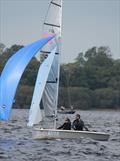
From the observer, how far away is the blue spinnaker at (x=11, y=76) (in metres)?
34.1

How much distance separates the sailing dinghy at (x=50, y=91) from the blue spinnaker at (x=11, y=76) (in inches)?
42.3

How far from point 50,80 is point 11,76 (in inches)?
105

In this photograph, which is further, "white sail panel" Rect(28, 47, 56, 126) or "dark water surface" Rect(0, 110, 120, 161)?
"white sail panel" Rect(28, 47, 56, 126)

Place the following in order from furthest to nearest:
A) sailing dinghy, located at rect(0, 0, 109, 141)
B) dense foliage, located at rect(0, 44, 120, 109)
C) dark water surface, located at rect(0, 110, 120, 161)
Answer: dense foliage, located at rect(0, 44, 120, 109) → sailing dinghy, located at rect(0, 0, 109, 141) → dark water surface, located at rect(0, 110, 120, 161)

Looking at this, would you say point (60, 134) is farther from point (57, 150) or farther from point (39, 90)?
point (57, 150)

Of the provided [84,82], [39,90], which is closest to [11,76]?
[39,90]

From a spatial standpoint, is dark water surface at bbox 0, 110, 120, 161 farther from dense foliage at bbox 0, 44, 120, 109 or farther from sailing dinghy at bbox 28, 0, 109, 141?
dense foliage at bbox 0, 44, 120, 109

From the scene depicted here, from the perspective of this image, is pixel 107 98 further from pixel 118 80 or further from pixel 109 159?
pixel 109 159

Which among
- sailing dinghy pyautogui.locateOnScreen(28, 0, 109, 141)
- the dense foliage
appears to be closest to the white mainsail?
sailing dinghy pyautogui.locateOnScreen(28, 0, 109, 141)

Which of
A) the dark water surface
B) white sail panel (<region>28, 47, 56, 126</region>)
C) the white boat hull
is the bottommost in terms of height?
the dark water surface

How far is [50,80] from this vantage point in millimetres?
36656

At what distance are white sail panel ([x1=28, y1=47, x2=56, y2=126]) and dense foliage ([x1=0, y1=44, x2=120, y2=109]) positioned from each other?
9229 centimetres

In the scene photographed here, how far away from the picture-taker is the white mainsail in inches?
1425

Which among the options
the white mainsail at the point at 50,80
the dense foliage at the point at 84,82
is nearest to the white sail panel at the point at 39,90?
the white mainsail at the point at 50,80
